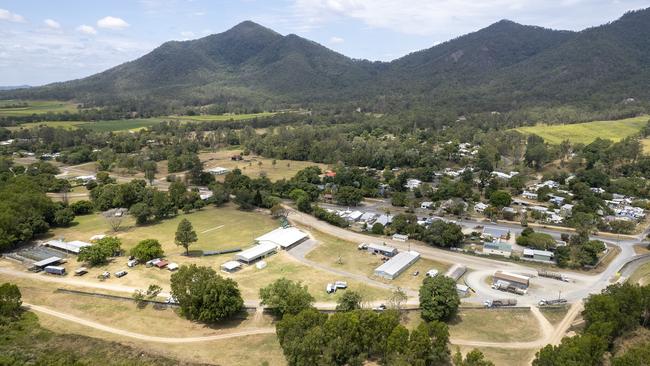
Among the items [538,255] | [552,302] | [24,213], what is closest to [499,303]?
[552,302]

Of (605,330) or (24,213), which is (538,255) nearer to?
(605,330)

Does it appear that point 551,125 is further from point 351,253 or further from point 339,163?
point 351,253

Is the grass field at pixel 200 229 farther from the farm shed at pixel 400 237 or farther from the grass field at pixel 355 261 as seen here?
the farm shed at pixel 400 237

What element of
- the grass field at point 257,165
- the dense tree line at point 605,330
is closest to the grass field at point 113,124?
the grass field at point 257,165

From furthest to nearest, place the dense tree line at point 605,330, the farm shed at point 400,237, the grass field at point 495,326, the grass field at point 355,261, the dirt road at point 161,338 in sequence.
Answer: the farm shed at point 400,237
the grass field at point 355,261
the dirt road at point 161,338
the grass field at point 495,326
the dense tree line at point 605,330

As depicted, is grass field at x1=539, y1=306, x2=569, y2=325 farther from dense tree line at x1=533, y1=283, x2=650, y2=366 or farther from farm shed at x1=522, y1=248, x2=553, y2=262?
farm shed at x1=522, y1=248, x2=553, y2=262

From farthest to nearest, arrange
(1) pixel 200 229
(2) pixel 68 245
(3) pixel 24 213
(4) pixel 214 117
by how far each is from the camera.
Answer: (4) pixel 214 117
(1) pixel 200 229
(3) pixel 24 213
(2) pixel 68 245
